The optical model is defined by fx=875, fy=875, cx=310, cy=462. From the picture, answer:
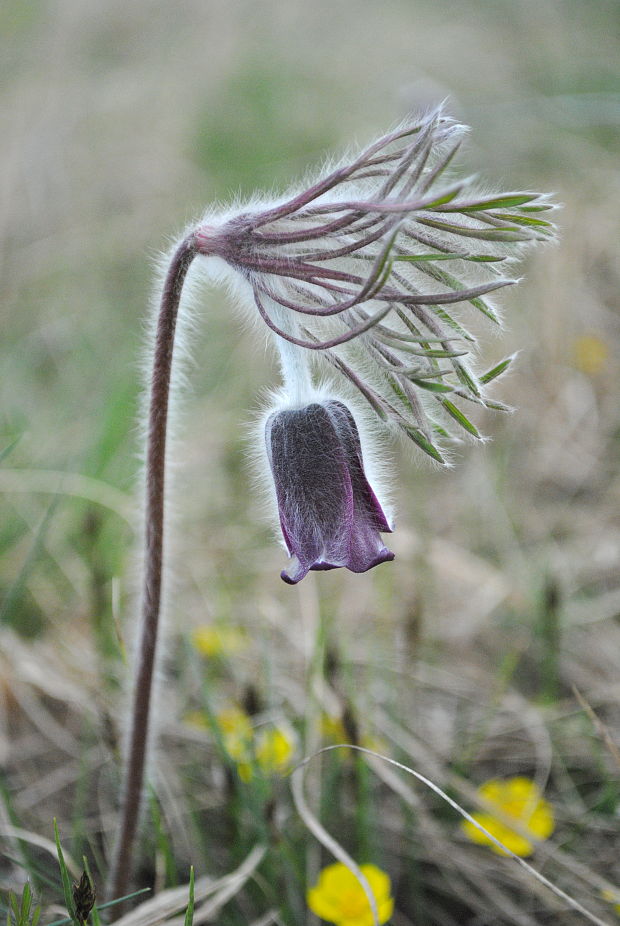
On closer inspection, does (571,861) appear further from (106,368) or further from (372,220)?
(106,368)

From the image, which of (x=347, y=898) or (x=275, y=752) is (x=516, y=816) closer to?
(x=347, y=898)

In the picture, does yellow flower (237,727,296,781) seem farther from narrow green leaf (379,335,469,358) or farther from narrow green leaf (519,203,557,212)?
narrow green leaf (519,203,557,212)

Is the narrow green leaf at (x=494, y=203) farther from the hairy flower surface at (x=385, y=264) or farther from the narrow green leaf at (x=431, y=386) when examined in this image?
the narrow green leaf at (x=431, y=386)

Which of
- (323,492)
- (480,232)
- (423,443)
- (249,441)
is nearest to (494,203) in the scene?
(480,232)

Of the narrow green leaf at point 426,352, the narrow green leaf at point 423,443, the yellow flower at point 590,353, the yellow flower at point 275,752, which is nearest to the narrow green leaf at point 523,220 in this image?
the narrow green leaf at point 426,352

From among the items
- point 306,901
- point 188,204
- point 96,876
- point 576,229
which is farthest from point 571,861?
point 188,204

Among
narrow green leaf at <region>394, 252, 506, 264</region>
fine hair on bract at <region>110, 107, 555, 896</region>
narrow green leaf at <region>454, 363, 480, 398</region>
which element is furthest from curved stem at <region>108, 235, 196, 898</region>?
narrow green leaf at <region>454, 363, 480, 398</region>
